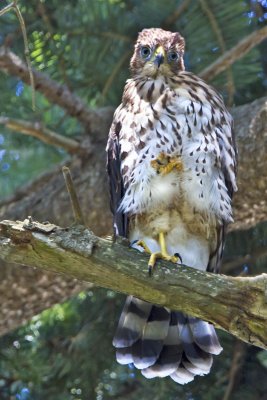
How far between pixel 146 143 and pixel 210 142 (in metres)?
0.26

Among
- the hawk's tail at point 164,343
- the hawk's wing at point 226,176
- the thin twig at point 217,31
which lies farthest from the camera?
the thin twig at point 217,31

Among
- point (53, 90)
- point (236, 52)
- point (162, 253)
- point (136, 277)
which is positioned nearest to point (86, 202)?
point (53, 90)

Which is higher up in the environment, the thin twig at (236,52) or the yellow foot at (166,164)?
the thin twig at (236,52)

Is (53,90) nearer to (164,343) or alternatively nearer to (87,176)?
(87,176)

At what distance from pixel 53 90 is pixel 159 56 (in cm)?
58

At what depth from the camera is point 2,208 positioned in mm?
4699

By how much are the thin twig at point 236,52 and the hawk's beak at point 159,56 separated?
293 mm

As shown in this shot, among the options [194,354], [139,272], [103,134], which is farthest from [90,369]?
[139,272]

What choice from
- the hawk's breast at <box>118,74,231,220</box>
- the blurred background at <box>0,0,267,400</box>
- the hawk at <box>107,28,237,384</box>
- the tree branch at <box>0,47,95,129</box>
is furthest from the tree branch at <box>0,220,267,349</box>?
the tree branch at <box>0,47,95,129</box>

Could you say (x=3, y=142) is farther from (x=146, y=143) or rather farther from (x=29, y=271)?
(x=146, y=143)

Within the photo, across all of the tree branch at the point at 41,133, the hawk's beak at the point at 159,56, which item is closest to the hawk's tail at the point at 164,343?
the tree branch at the point at 41,133

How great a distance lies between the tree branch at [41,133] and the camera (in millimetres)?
4266

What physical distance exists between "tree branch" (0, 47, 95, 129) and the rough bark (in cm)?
8

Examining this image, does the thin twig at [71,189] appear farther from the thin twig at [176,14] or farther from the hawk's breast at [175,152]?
the thin twig at [176,14]
